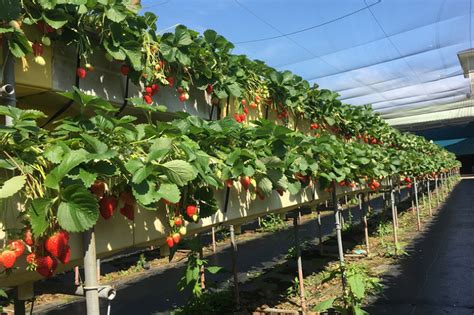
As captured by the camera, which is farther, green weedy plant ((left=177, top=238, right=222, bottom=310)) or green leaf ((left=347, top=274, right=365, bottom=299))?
green weedy plant ((left=177, top=238, right=222, bottom=310))

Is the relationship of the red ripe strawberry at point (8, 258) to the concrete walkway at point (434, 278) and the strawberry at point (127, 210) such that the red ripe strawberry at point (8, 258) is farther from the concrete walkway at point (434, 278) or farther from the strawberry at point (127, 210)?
the concrete walkway at point (434, 278)

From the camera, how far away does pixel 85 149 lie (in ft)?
6.26

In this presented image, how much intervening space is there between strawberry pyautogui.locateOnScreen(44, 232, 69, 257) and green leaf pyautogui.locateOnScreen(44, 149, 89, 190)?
0.18 meters

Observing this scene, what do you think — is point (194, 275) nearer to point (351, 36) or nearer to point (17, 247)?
point (17, 247)

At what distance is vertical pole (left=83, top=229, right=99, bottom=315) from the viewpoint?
1.87 m

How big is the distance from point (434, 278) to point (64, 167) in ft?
25.1

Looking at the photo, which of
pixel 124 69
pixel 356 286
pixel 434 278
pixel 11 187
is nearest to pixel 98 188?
pixel 11 187

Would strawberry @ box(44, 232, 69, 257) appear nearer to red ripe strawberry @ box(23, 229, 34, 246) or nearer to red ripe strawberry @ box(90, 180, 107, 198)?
red ripe strawberry @ box(23, 229, 34, 246)

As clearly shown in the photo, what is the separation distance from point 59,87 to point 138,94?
2.76 feet

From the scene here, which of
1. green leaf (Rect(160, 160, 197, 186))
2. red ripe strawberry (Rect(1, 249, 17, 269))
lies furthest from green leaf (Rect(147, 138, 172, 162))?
red ripe strawberry (Rect(1, 249, 17, 269))

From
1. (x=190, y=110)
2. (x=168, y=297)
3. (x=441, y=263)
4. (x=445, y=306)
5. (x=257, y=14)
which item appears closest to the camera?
(x=190, y=110)

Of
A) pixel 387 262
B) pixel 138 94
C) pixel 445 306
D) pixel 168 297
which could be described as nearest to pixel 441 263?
pixel 387 262

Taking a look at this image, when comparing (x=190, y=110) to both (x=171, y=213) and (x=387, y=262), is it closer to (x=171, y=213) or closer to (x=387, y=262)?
(x=171, y=213)

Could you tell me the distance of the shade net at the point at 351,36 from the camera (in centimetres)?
963
